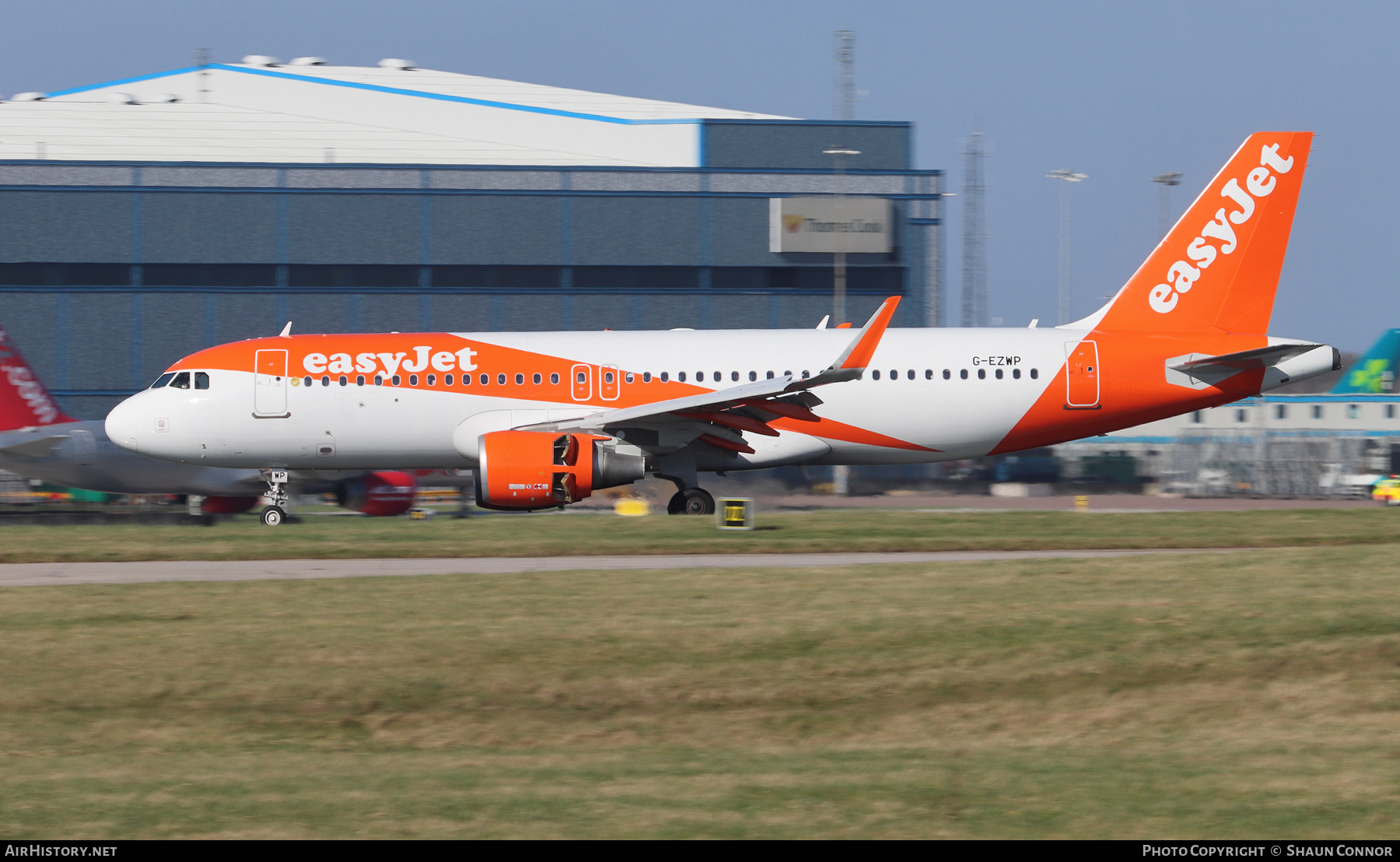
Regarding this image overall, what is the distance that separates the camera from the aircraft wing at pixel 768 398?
23.8 metres

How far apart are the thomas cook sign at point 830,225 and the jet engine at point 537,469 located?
99.2ft

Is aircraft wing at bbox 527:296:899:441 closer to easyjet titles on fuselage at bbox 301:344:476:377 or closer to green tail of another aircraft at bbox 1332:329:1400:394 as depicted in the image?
easyjet titles on fuselage at bbox 301:344:476:377

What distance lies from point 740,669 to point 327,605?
483 centimetres

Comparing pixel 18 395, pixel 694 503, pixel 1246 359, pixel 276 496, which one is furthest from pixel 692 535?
pixel 18 395

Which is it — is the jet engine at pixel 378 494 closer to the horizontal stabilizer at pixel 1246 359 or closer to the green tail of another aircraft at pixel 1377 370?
the horizontal stabilizer at pixel 1246 359

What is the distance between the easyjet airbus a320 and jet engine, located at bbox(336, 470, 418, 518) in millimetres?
3232

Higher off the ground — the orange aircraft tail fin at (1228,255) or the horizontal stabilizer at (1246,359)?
the orange aircraft tail fin at (1228,255)

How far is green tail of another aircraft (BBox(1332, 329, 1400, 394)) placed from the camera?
67562 millimetres

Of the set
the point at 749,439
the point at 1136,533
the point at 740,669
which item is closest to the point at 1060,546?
the point at 1136,533

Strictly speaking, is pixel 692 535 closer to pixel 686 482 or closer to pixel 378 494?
pixel 686 482

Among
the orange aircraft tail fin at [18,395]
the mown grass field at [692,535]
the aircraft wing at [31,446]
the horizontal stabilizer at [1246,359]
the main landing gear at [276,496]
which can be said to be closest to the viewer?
A: the mown grass field at [692,535]

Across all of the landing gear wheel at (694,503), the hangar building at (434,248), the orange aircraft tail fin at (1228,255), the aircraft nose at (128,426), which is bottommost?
the landing gear wheel at (694,503)

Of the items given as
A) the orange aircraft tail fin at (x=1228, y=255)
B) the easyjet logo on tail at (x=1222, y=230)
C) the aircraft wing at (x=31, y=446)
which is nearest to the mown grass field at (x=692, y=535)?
the orange aircraft tail fin at (x=1228, y=255)
